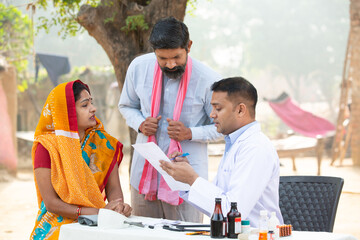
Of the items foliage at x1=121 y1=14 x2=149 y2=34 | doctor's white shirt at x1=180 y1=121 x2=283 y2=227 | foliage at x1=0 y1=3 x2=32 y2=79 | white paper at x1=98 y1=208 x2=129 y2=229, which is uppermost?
foliage at x1=0 y1=3 x2=32 y2=79

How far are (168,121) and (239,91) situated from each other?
71 cm

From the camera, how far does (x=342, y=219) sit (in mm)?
7695

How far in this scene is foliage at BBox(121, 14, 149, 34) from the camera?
5.07 metres

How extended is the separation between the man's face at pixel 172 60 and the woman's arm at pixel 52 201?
2.85 ft

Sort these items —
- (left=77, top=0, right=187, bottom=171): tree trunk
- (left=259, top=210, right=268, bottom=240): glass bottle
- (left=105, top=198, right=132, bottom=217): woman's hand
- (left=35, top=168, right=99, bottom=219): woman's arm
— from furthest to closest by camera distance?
(left=77, top=0, right=187, bottom=171): tree trunk
(left=35, top=168, right=99, bottom=219): woman's arm
(left=105, top=198, right=132, bottom=217): woman's hand
(left=259, top=210, right=268, bottom=240): glass bottle

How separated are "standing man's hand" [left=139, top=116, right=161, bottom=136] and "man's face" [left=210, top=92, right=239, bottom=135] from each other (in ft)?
2.24

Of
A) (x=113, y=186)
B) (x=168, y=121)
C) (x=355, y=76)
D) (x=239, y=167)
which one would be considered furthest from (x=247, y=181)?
(x=355, y=76)

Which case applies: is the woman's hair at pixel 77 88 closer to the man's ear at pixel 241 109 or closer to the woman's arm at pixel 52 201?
the woman's arm at pixel 52 201

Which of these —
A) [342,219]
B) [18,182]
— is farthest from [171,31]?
[18,182]

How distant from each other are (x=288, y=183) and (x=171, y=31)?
123cm

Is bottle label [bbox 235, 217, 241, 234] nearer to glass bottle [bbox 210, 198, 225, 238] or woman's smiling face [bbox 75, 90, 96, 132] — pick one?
glass bottle [bbox 210, 198, 225, 238]

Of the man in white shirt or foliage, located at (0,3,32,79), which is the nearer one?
the man in white shirt

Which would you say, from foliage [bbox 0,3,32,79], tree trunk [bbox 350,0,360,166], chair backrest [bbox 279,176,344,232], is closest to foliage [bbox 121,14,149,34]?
chair backrest [bbox 279,176,344,232]

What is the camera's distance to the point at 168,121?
10.7ft
